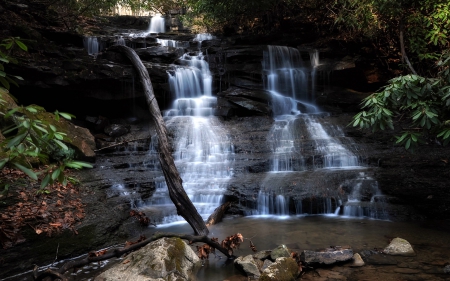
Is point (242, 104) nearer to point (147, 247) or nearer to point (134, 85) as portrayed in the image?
point (134, 85)

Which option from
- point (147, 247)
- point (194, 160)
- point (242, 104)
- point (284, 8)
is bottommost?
point (147, 247)

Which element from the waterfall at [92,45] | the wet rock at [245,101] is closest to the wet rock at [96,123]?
the waterfall at [92,45]

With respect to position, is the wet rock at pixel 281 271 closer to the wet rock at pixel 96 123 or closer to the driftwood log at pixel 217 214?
the driftwood log at pixel 217 214

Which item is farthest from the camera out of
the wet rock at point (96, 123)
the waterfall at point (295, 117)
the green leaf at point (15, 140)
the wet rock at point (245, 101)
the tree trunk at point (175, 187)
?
the wet rock at point (245, 101)

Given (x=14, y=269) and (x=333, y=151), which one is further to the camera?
(x=333, y=151)

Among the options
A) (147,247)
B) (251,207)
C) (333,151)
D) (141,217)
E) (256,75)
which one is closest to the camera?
(147,247)

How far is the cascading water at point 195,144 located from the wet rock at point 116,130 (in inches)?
54.9

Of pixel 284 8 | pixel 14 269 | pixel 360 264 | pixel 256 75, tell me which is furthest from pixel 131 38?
pixel 360 264

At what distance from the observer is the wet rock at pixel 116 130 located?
986cm

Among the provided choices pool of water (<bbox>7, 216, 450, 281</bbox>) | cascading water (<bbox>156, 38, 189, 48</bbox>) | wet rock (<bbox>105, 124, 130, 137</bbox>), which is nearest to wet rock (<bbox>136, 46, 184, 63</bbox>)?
cascading water (<bbox>156, 38, 189, 48</bbox>)

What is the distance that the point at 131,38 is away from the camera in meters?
13.6

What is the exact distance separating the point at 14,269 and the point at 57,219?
963 millimetres

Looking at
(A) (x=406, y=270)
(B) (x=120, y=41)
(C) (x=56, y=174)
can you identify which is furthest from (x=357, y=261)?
(B) (x=120, y=41)

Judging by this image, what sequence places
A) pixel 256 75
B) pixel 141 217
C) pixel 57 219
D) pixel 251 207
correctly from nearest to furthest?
pixel 57 219, pixel 141 217, pixel 251 207, pixel 256 75
